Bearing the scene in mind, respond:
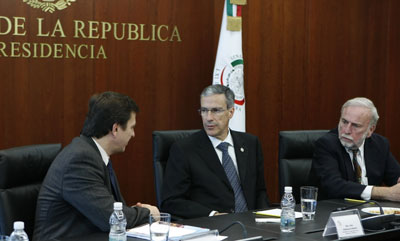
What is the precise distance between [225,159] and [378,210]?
1091 mm

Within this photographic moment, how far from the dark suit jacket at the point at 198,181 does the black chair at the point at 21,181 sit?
891 millimetres

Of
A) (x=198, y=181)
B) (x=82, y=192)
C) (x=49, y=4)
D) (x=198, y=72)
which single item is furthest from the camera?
(x=198, y=72)

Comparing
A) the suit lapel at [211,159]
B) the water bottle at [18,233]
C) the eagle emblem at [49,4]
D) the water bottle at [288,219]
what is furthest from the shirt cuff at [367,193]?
the eagle emblem at [49,4]

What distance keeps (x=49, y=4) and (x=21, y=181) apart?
2.27 m

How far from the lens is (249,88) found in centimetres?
623

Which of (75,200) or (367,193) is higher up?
(75,200)

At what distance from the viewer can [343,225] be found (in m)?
2.99

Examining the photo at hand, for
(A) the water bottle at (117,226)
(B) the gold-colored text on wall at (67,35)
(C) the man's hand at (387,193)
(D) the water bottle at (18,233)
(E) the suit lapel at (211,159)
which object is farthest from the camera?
(B) the gold-colored text on wall at (67,35)

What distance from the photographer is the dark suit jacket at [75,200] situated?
3.09 metres

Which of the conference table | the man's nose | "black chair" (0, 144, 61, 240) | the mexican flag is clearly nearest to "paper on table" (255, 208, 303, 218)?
the conference table

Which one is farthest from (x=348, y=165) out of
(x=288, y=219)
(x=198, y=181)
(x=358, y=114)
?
(x=288, y=219)

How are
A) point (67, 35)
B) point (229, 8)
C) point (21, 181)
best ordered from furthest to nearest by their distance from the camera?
point (229, 8) → point (67, 35) → point (21, 181)

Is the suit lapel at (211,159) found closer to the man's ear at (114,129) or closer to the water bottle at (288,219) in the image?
the man's ear at (114,129)

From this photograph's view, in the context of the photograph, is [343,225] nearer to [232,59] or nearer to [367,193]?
[367,193]
